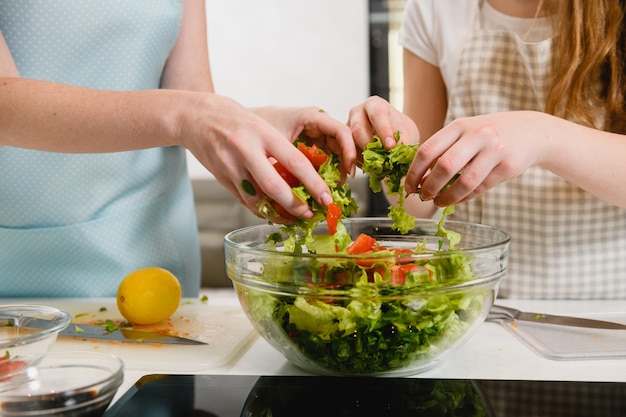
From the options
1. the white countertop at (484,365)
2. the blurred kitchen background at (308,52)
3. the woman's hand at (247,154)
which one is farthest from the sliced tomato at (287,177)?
the blurred kitchen background at (308,52)

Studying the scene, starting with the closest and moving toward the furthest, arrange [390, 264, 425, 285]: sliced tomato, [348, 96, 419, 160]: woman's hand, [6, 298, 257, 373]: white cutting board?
[390, 264, 425, 285]: sliced tomato → [6, 298, 257, 373]: white cutting board → [348, 96, 419, 160]: woman's hand

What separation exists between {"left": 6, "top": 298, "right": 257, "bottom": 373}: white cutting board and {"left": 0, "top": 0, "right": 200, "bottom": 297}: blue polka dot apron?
142 mm

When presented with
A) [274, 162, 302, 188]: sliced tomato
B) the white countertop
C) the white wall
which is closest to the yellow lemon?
the white countertop

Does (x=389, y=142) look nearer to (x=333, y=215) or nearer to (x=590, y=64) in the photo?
(x=333, y=215)

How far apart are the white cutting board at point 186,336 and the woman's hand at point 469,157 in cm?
36

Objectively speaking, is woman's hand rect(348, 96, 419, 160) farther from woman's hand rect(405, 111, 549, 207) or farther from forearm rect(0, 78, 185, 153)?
forearm rect(0, 78, 185, 153)

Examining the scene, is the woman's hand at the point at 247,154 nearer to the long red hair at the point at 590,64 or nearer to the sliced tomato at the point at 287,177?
the sliced tomato at the point at 287,177

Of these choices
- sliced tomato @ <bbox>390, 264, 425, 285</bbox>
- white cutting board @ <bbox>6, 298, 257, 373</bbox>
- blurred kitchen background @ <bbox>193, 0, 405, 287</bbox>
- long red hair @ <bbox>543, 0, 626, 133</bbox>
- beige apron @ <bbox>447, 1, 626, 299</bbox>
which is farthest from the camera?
blurred kitchen background @ <bbox>193, 0, 405, 287</bbox>

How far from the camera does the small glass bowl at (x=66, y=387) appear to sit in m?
0.66

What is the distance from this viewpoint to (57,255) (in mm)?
1419

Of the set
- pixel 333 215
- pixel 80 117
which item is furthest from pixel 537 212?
pixel 80 117

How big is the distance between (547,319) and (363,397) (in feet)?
1.43

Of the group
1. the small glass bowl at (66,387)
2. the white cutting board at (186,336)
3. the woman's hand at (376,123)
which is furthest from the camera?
the woman's hand at (376,123)

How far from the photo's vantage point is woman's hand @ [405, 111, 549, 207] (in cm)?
87
